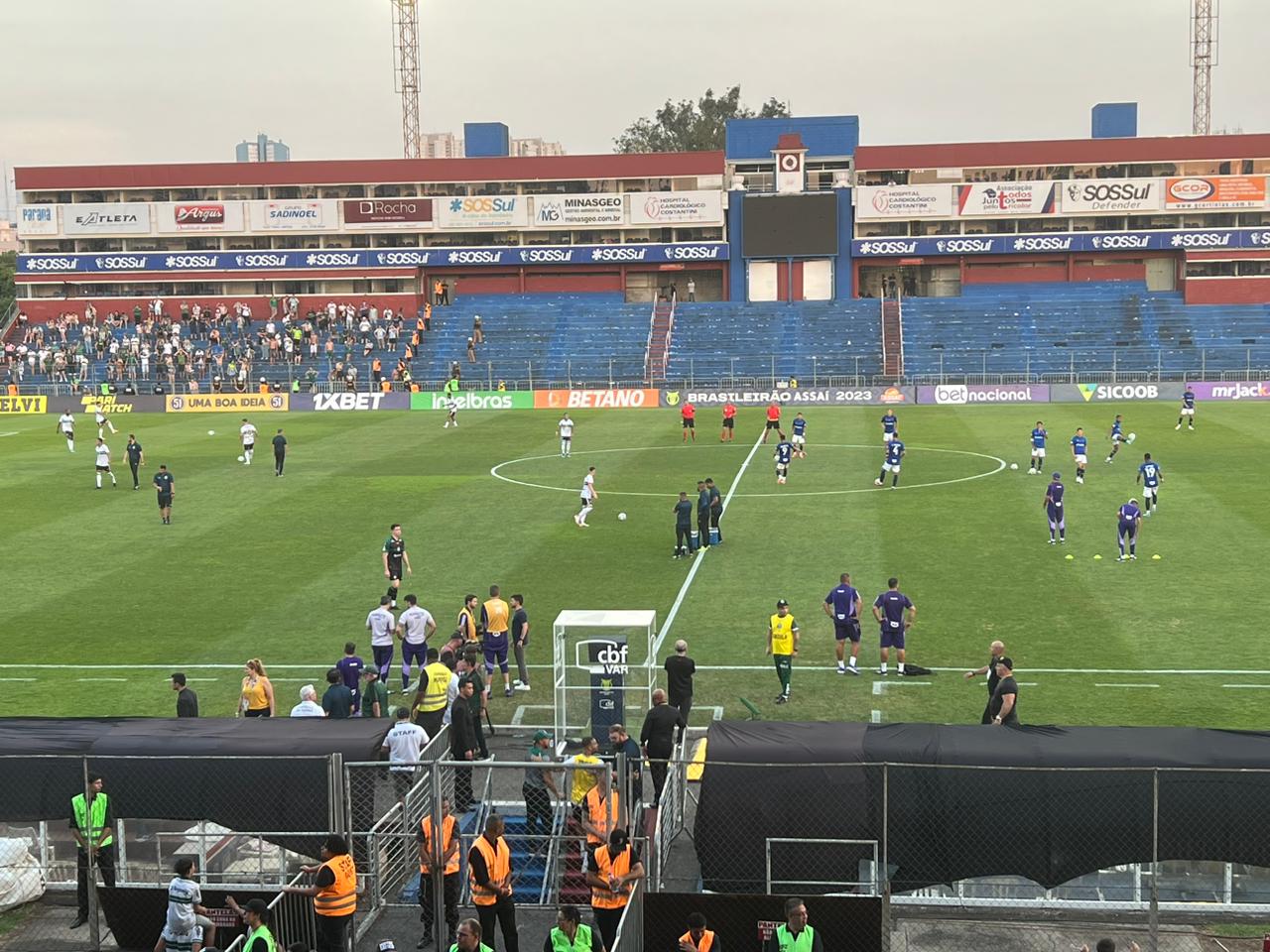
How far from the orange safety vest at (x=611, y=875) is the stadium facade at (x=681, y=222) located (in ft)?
242

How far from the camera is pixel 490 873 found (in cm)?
1160

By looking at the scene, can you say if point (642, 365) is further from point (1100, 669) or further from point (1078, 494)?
point (1100, 669)

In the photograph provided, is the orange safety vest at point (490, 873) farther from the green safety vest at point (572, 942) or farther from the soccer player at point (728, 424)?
the soccer player at point (728, 424)

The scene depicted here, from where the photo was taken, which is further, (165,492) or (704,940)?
(165,492)

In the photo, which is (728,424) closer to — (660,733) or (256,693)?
(256,693)

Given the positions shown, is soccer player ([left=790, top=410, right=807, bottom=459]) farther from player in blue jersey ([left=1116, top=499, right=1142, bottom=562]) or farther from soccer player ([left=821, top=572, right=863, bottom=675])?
soccer player ([left=821, top=572, right=863, bottom=675])

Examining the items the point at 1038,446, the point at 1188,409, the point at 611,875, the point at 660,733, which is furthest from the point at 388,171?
the point at 611,875

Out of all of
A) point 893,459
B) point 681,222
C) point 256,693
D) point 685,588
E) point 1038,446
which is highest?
point 681,222

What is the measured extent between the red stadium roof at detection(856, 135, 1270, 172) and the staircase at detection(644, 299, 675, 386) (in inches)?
598

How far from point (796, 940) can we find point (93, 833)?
262 inches

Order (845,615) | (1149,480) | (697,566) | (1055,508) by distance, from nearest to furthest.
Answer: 1. (845,615)
2. (697,566)
3. (1055,508)
4. (1149,480)

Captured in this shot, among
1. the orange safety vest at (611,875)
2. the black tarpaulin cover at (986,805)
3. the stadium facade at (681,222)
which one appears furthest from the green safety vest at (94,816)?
the stadium facade at (681,222)

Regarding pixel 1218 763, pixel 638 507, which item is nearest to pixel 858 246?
pixel 638 507

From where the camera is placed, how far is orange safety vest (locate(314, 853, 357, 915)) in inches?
450
